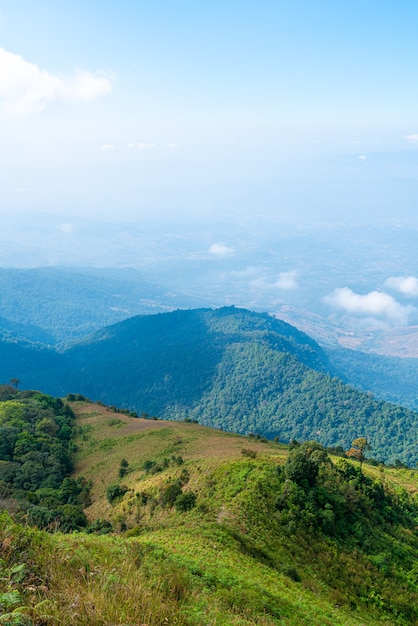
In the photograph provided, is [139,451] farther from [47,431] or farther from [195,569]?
[195,569]

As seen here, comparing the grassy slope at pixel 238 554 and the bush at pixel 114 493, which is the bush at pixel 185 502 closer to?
the grassy slope at pixel 238 554

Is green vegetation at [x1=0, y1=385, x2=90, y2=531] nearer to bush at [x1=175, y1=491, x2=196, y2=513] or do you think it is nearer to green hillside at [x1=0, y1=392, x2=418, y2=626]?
green hillside at [x1=0, y1=392, x2=418, y2=626]

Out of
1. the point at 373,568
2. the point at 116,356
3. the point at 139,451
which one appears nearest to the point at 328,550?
the point at 373,568

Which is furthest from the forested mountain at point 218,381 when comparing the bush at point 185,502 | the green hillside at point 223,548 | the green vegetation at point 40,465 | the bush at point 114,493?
the bush at point 185,502

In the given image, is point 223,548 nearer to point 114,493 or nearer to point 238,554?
point 238,554

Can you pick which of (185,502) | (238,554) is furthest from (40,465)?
(238,554)
